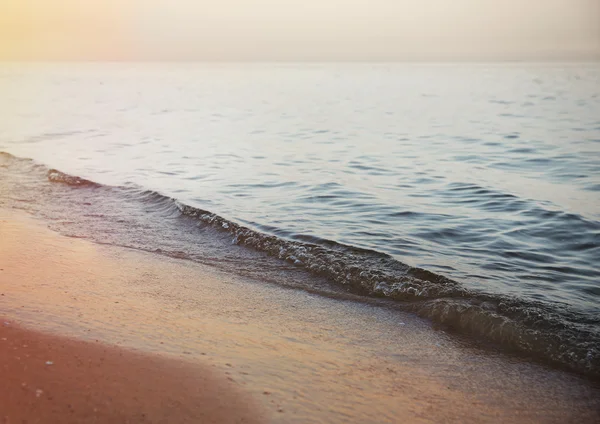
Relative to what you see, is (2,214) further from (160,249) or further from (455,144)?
(455,144)

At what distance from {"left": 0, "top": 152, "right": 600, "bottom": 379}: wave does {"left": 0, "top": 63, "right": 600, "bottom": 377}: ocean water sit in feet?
0.06

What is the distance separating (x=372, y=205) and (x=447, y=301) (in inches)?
182

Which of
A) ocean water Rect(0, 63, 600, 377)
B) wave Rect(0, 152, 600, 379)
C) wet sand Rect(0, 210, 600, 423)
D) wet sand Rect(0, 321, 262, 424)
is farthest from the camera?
ocean water Rect(0, 63, 600, 377)

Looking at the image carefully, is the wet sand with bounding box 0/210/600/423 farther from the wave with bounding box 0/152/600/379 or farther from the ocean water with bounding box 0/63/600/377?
the ocean water with bounding box 0/63/600/377

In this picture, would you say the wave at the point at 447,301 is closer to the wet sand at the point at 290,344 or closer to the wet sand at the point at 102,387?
the wet sand at the point at 290,344

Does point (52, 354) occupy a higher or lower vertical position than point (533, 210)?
lower

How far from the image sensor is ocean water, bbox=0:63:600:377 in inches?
238

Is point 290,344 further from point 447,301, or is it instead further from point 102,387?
point 447,301

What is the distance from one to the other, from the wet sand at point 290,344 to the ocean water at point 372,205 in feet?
1.79

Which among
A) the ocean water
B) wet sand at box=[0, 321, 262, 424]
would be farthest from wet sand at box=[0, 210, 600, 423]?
the ocean water

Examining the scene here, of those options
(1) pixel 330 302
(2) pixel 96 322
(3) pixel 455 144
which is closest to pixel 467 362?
(1) pixel 330 302

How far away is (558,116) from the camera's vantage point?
24.4 metres

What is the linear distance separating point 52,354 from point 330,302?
2.73 metres

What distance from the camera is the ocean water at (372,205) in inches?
238
